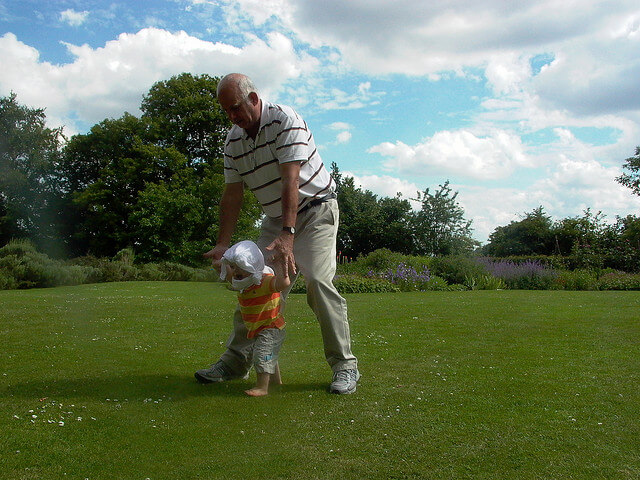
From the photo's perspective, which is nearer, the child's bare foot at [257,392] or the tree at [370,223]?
the child's bare foot at [257,392]

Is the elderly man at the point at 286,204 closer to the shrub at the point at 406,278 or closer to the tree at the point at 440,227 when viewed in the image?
the shrub at the point at 406,278

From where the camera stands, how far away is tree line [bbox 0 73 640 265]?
30.7m

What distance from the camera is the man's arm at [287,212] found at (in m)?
3.87

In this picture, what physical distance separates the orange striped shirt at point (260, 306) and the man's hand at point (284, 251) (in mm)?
270

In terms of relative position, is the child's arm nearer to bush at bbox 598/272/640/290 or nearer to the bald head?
the bald head

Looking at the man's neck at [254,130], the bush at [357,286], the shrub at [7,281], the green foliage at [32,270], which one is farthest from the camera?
the green foliage at [32,270]

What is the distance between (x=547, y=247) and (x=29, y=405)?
3006 cm

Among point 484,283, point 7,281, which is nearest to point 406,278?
point 484,283

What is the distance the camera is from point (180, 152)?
36.1 m

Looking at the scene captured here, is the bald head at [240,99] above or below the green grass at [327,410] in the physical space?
above

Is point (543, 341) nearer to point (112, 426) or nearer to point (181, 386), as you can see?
point (181, 386)

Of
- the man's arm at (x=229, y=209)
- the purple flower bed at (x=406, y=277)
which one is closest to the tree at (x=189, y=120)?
the purple flower bed at (x=406, y=277)

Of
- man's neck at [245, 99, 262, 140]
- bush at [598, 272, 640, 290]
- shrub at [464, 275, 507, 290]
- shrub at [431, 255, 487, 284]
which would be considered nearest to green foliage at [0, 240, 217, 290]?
shrub at [431, 255, 487, 284]

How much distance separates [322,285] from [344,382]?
70 cm
